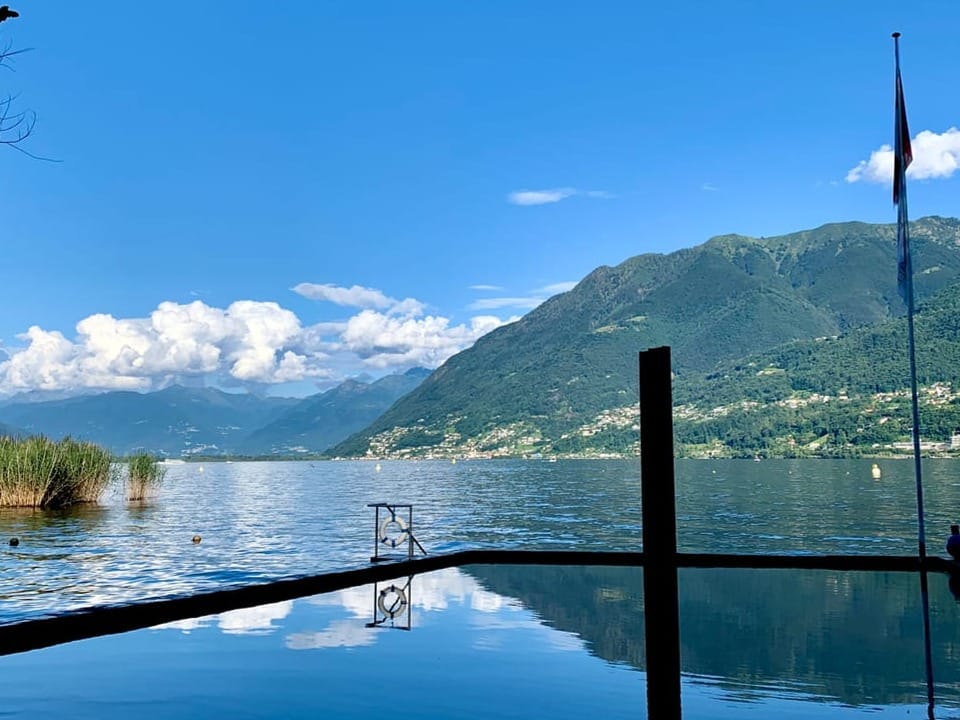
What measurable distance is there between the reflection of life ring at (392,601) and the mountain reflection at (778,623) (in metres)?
2.36

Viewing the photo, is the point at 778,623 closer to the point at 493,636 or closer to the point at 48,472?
the point at 493,636

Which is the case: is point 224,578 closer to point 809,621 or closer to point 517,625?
point 517,625

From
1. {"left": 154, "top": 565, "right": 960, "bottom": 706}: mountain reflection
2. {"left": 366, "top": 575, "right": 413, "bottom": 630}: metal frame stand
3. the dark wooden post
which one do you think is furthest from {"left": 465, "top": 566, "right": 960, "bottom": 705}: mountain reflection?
the dark wooden post

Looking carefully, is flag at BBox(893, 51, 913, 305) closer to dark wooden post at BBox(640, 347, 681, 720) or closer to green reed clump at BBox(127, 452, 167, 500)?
dark wooden post at BBox(640, 347, 681, 720)

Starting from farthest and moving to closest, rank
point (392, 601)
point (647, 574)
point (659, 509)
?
point (392, 601)
point (647, 574)
point (659, 509)

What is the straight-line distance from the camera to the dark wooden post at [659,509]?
9.27 m

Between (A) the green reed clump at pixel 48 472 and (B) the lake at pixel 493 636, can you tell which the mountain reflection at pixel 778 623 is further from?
(A) the green reed clump at pixel 48 472

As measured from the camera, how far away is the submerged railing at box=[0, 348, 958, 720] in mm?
9297

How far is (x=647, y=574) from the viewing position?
9398 millimetres

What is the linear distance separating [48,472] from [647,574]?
37368mm

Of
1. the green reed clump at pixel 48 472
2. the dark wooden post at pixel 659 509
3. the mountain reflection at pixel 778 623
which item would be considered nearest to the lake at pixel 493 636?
the mountain reflection at pixel 778 623

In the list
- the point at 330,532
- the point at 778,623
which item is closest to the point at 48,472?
the point at 330,532

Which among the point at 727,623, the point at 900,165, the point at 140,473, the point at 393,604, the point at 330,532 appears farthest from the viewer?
the point at 140,473

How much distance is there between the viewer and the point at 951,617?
15672mm
